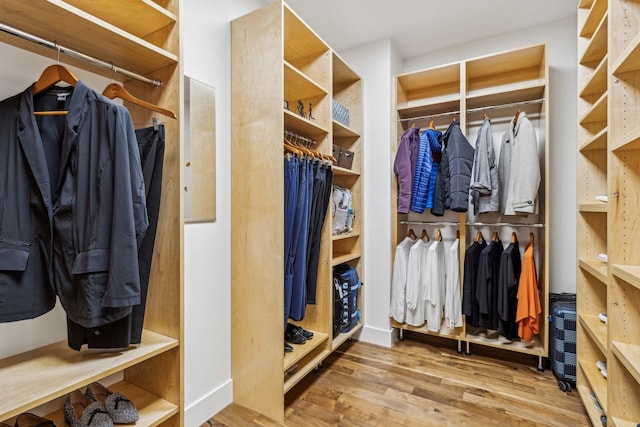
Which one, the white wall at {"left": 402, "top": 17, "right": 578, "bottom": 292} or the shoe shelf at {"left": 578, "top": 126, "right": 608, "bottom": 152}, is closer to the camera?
the shoe shelf at {"left": 578, "top": 126, "right": 608, "bottom": 152}

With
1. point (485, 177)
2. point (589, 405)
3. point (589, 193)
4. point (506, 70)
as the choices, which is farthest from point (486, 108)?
point (589, 405)

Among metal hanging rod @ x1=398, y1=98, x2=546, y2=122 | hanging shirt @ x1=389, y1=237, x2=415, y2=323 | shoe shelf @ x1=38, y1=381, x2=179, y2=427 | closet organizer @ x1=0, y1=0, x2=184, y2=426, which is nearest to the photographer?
closet organizer @ x1=0, y1=0, x2=184, y2=426

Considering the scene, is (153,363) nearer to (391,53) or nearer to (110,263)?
(110,263)

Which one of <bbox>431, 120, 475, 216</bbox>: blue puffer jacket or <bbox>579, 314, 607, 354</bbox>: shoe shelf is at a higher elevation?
<bbox>431, 120, 475, 216</bbox>: blue puffer jacket

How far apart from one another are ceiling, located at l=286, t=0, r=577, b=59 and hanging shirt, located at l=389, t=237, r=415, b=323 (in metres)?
1.85

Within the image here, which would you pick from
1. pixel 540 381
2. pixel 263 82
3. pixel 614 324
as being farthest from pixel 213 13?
pixel 540 381

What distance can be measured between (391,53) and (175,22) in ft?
6.94

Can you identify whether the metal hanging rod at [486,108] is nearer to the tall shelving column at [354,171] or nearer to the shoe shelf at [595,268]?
the tall shelving column at [354,171]

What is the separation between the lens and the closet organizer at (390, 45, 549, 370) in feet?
7.94

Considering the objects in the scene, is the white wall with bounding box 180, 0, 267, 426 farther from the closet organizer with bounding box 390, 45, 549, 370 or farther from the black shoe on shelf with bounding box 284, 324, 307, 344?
the closet organizer with bounding box 390, 45, 549, 370

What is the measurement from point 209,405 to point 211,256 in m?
0.85

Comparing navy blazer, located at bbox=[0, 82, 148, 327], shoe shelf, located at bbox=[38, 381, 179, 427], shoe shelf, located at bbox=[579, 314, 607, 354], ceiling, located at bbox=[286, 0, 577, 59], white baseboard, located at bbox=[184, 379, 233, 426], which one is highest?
ceiling, located at bbox=[286, 0, 577, 59]

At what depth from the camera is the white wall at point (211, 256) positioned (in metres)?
1.70

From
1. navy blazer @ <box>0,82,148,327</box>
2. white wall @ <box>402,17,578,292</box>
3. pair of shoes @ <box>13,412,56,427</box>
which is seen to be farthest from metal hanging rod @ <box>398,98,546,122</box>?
pair of shoes @ <box>13,412,56,427</box>
